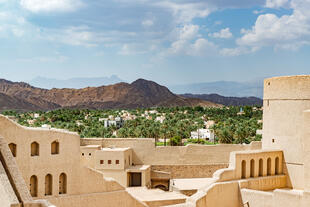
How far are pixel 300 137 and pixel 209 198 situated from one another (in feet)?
16.2

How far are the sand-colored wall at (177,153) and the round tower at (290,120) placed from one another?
33.4 ft

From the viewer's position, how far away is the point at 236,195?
15.7m

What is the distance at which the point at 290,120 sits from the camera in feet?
55.1

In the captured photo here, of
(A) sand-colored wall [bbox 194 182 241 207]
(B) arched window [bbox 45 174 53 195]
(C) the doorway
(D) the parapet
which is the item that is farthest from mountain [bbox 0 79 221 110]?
(A) sand-colored wall [bbox 194 182 241 207]

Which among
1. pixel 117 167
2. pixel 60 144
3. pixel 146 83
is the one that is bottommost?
pixel 117 167

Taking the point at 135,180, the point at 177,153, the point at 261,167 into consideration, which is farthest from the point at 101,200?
the point at 177,153

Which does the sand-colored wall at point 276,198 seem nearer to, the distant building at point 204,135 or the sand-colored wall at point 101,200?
the sand-colored wall at point 101,200

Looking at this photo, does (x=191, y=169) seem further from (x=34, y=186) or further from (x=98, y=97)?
(x=98, y=97)

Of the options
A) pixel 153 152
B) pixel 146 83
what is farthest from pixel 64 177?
pixel 146 83

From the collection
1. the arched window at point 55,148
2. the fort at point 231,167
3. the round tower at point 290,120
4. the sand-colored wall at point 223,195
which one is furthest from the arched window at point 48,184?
the round tower at point 290,120

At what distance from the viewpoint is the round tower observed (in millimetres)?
16484

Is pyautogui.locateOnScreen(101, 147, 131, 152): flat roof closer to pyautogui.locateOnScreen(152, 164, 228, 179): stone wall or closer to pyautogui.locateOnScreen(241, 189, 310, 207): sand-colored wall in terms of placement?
pyautogui.locateOnScreen(152, 164, 228, 179): stone wall

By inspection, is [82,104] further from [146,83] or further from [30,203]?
[30,203]

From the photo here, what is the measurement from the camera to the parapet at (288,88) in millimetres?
16531
